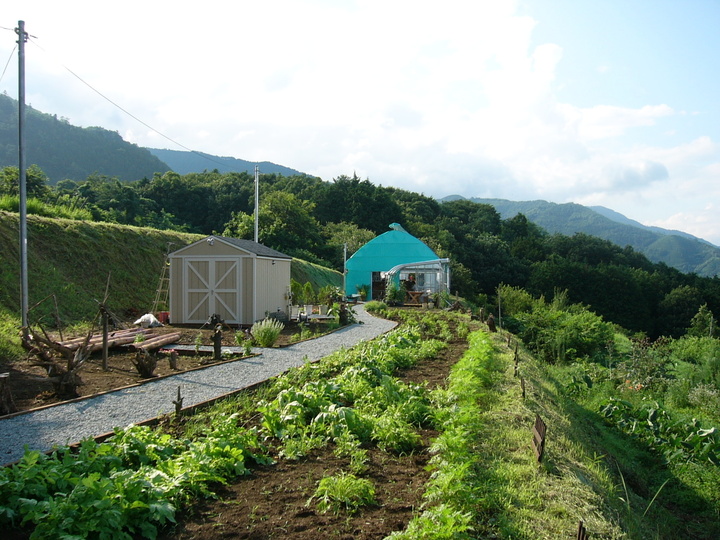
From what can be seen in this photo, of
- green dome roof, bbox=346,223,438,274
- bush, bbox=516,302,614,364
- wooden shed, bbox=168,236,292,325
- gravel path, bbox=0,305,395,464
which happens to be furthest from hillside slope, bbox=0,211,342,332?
green dome roof, bbox=346,223,438,274

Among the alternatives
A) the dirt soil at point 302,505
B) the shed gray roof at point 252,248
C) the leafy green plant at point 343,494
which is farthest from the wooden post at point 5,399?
the shed gray roof at point 252,248

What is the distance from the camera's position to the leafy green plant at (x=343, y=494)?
3.70 meters

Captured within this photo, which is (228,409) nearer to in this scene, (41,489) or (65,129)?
(41,489)

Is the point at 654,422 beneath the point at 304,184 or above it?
beneath

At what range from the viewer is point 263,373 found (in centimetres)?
901

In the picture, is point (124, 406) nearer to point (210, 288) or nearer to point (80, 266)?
point (210, 288)

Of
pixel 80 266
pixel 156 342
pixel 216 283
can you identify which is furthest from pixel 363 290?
pixel 156 342

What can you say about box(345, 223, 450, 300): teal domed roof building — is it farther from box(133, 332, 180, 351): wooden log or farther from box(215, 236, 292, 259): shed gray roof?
box(133, 332, 180, 351): wooden log

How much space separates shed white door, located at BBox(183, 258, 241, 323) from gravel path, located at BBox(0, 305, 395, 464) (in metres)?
5.37

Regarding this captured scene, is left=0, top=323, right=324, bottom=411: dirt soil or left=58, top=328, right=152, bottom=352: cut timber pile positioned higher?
left=58, top=328, right=152, bottom=352: cut timber pile

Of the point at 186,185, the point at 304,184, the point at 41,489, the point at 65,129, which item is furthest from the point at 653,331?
the point at 65,129

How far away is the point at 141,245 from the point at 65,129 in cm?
7361

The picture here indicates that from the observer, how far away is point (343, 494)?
377cm

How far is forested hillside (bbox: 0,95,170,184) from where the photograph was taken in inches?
2955
